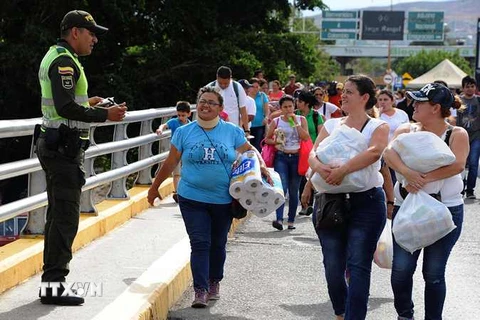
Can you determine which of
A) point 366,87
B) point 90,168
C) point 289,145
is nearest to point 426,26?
point 289,145

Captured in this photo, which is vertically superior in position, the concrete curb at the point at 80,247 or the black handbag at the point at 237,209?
the black handbag at the point at 237,209

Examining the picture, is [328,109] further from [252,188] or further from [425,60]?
[425,60]

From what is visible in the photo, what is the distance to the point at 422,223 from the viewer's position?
6238mm

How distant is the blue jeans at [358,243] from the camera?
6539 millimetres

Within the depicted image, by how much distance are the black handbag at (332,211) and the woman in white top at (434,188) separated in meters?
0.37

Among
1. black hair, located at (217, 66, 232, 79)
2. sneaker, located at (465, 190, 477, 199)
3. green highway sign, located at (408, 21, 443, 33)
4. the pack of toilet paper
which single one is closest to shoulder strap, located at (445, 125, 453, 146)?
the pack of toilet paper

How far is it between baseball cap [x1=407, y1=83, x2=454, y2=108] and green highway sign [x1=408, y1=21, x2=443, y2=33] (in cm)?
9468

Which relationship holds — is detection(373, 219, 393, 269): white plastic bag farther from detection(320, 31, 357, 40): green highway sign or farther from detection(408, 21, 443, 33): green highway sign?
detection(408, 21, 443, 33): green highway sign

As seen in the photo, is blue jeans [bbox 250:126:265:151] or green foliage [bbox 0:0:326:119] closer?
blue jeans [bbox 250:126:265:151]

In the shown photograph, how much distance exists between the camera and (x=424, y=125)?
6.56 m

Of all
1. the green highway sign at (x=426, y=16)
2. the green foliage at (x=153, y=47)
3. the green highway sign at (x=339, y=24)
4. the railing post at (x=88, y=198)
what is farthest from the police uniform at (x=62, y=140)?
the green highway sign at (x=426, y=16)

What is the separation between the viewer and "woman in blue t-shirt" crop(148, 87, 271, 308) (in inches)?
295

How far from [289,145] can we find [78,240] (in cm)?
423

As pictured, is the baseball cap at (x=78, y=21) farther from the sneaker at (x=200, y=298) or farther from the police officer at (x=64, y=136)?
the sneaker at (x=200, y=298)
